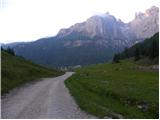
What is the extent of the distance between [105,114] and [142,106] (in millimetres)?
8006

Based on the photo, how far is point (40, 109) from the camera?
27547 mm

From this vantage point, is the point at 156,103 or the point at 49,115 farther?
the point at 156,103

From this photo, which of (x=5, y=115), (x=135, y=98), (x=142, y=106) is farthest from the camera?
(x=135, y=98)

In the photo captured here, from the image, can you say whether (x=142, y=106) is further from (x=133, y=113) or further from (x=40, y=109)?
(x=40, y=109)

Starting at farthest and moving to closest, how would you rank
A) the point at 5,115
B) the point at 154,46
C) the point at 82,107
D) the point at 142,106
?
1. the point at 154,46
2. the point at 142,106
3. the point at 82,107
4. the point at 5,115

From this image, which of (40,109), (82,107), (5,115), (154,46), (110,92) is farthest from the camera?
(154,46)

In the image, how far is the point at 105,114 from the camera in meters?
25.5

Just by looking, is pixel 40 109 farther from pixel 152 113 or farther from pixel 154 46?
pixel 154 46

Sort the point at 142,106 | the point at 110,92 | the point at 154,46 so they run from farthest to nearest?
the point at 154,46 < the point at 110,92 < the point at 142,106

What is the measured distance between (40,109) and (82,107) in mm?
4443

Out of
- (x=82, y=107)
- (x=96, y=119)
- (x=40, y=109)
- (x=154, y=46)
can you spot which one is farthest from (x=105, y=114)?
(x=154, y=46)

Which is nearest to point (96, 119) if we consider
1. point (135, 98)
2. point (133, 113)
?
point (133, 113)

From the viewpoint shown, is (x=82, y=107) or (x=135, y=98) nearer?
(x=82, y=107)

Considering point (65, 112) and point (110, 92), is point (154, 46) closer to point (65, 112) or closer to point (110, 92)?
point (110, 92)
